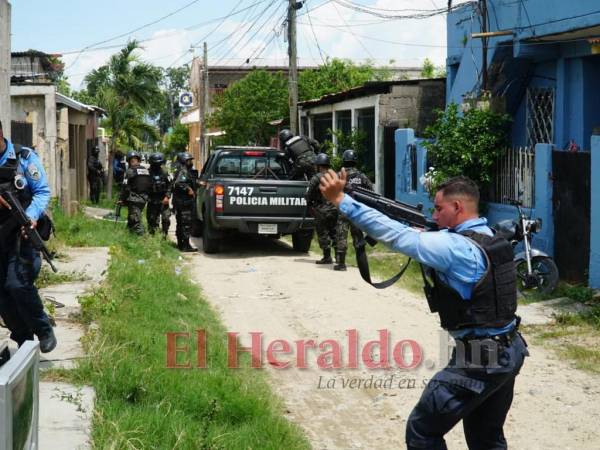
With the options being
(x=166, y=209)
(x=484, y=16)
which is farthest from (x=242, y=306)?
(x=484, y=16)

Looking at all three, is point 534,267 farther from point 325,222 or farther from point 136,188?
point 136,188

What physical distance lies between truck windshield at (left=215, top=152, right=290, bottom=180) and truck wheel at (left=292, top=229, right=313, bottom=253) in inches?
47.9

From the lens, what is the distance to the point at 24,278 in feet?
19.9

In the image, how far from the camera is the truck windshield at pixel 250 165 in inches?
597

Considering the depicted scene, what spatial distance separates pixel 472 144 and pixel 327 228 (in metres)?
2.82

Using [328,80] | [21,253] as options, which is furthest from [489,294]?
[328,80]

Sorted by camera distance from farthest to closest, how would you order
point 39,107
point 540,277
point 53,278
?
point 39,107 < point 540,277 < point 53,278

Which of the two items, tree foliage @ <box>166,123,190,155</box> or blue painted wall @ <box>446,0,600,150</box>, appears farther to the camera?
tree foliage @ <box>166,123,190,155</box>

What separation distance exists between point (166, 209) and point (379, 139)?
20.8 ft

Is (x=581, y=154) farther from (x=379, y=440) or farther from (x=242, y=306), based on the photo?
(x=379, y=440)

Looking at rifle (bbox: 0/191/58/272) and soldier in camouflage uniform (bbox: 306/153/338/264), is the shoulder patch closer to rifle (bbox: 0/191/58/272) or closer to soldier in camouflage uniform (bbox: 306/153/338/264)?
rifle (bbox: 0/191/58/272)

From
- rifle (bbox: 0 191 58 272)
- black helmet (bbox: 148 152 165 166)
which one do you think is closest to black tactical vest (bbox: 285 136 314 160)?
black helmet (bbox: 148 152 165 166)

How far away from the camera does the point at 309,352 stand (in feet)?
26.0

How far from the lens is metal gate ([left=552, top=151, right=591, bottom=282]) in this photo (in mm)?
10938
